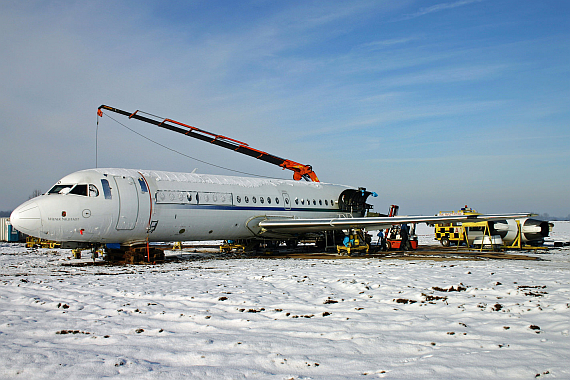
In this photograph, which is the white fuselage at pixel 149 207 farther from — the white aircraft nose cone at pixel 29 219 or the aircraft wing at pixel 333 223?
the aircraft wing at pixel 333 223

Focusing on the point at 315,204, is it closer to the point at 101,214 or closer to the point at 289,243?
the point at 289,243

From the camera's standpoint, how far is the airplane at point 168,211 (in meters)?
15.1

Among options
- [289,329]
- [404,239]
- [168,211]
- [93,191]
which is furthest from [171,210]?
[404,239]

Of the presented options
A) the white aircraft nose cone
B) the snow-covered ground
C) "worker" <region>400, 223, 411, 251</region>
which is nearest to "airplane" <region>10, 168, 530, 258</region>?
the white aircraft nose cone

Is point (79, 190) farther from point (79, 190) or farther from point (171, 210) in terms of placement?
point (171, 210)

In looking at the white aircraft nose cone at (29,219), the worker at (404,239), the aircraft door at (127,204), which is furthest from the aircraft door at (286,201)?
the white aircraft nose cone at (29,219)

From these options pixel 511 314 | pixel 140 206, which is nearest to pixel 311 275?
pixel 511 314

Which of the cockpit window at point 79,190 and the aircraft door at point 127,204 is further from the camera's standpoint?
the aircraft door at point 127,204

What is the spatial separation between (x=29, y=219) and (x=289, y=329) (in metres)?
12.1

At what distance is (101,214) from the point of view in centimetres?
1555

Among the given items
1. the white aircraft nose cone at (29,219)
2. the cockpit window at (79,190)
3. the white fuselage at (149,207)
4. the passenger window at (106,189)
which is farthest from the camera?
the passenger window at (106,189)

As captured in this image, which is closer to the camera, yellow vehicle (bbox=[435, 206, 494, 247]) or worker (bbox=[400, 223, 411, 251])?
yellow vehicle (bbox=[435, 206, 494, 247])

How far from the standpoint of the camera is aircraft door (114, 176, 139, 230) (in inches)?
631

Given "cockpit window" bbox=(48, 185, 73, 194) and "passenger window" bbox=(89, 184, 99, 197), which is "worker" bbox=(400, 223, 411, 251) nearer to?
"passenger window" bbox=(89, 184, 99, 197)
